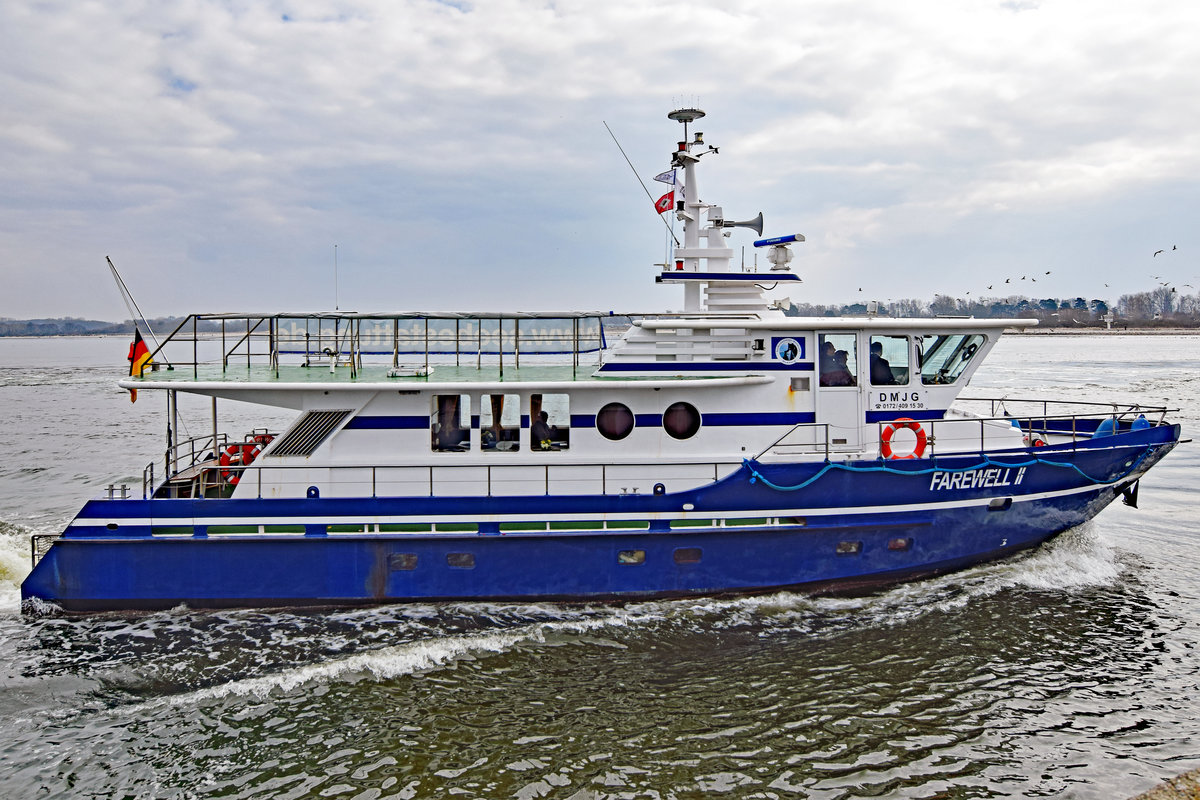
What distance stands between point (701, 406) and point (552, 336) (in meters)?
2.48

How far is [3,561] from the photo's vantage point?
12.6m

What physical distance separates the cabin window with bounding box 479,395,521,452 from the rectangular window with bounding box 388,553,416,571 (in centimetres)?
168

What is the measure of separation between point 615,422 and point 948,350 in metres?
4.69

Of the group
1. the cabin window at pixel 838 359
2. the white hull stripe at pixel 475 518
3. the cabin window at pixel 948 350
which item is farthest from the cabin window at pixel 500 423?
the cabin window at pixel 948 350

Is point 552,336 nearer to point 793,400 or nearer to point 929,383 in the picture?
point 793,400

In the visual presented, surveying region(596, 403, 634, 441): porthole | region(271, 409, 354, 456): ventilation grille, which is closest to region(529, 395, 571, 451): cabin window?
region(596, 403, 634, 441): porthole

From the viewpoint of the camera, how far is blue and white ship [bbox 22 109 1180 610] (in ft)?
33.9

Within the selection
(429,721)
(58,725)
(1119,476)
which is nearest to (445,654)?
(429,721)

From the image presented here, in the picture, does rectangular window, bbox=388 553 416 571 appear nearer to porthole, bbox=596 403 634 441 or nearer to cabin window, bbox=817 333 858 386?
porthole, bbox=596 403 634 441

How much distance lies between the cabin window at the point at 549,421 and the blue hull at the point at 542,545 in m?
0.99

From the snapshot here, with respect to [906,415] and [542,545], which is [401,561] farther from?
[906,415]

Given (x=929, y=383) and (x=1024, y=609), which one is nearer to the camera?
(x=1024, y=609)

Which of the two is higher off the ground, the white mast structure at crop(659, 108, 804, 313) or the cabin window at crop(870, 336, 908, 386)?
the white mast structure at crop(659, 108, 804, 313)

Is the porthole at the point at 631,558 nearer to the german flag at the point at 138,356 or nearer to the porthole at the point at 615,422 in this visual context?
the porthole at the point at 615,422
